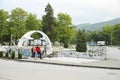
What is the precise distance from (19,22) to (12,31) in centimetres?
287

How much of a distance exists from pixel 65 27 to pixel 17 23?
13916 millimetres

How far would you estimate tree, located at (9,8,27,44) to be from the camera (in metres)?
72.5

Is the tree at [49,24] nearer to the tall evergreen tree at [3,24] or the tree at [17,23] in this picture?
the tree at [17,23]

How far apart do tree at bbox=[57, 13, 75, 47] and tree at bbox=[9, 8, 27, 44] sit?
1120cm

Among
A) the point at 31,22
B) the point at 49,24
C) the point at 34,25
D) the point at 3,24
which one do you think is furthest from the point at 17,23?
the point at 49,24

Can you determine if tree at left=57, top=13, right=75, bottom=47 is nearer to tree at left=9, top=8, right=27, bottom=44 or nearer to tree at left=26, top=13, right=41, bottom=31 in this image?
tree at left=26, top=13, right=41, bottom=31

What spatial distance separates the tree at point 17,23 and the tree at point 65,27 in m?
11.2

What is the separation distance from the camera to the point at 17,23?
238ft

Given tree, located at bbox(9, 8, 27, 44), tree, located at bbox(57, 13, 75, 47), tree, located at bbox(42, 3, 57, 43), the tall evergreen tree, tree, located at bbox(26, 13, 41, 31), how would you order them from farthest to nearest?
1. tree, located at bbox(42, 3, 57, 43)
2. tree, located at bbox(57, 13, 75, 47)
3. tree, located at bbox(26, 13, 41, 31)
4. the tall evergreen tree
5. tree, located at bbox(9, 8, 27, 44)

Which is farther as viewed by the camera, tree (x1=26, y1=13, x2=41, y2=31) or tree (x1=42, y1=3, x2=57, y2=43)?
tree (x1=42, y1=3, x2=57, y2=43)

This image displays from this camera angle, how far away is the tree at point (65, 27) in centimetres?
7888

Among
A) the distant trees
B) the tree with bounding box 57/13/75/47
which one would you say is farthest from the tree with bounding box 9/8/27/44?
the tree with bounding box 57/13/75/47

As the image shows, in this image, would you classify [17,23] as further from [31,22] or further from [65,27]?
[65,27]

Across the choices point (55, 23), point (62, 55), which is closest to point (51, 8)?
point (55, 23)
